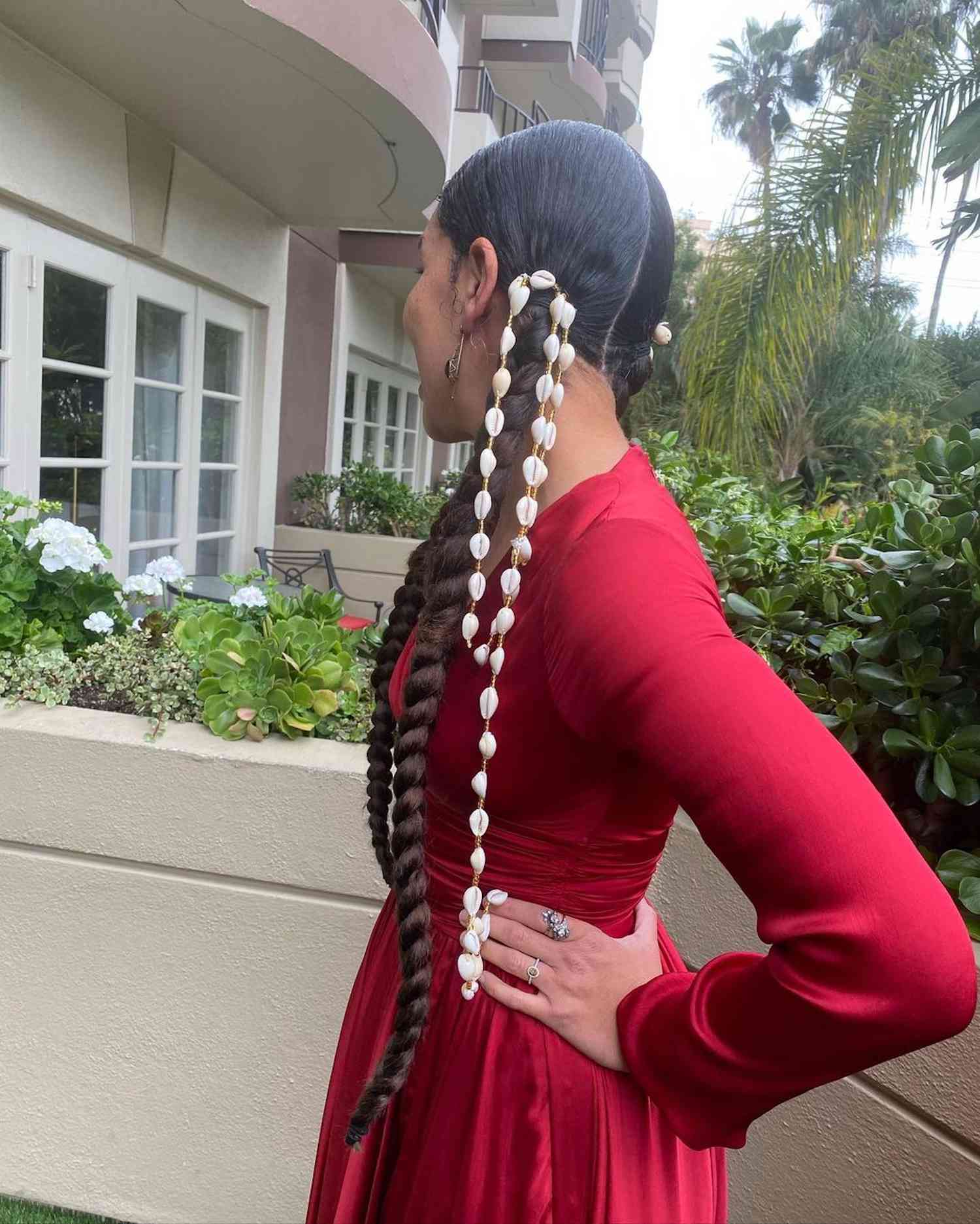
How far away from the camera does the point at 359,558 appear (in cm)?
739

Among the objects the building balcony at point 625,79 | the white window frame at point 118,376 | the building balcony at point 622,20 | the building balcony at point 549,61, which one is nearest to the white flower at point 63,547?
the white window frame at point 118,376

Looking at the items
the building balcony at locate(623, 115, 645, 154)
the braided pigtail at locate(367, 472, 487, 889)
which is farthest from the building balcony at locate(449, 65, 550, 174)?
the building balcony at locate(623, 115, 645, 154)

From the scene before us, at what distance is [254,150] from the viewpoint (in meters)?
5.07

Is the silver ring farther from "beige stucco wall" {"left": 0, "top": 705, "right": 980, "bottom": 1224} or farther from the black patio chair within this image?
the black patio chair

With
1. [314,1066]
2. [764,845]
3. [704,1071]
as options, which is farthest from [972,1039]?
[314,1066]

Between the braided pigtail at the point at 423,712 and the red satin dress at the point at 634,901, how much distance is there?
29mm

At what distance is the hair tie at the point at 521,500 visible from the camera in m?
0.88

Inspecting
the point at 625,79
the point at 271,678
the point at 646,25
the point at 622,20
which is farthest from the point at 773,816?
the point at 646,25

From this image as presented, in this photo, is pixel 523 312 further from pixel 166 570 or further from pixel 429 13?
pixel 429 13

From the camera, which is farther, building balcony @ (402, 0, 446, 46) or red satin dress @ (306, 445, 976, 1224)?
building balcony @ (402, 0, 446, 46)

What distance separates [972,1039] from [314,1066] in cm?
140

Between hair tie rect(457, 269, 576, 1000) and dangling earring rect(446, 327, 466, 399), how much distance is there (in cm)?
7

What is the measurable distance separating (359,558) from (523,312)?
655cm

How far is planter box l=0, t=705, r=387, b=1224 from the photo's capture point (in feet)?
6.52
